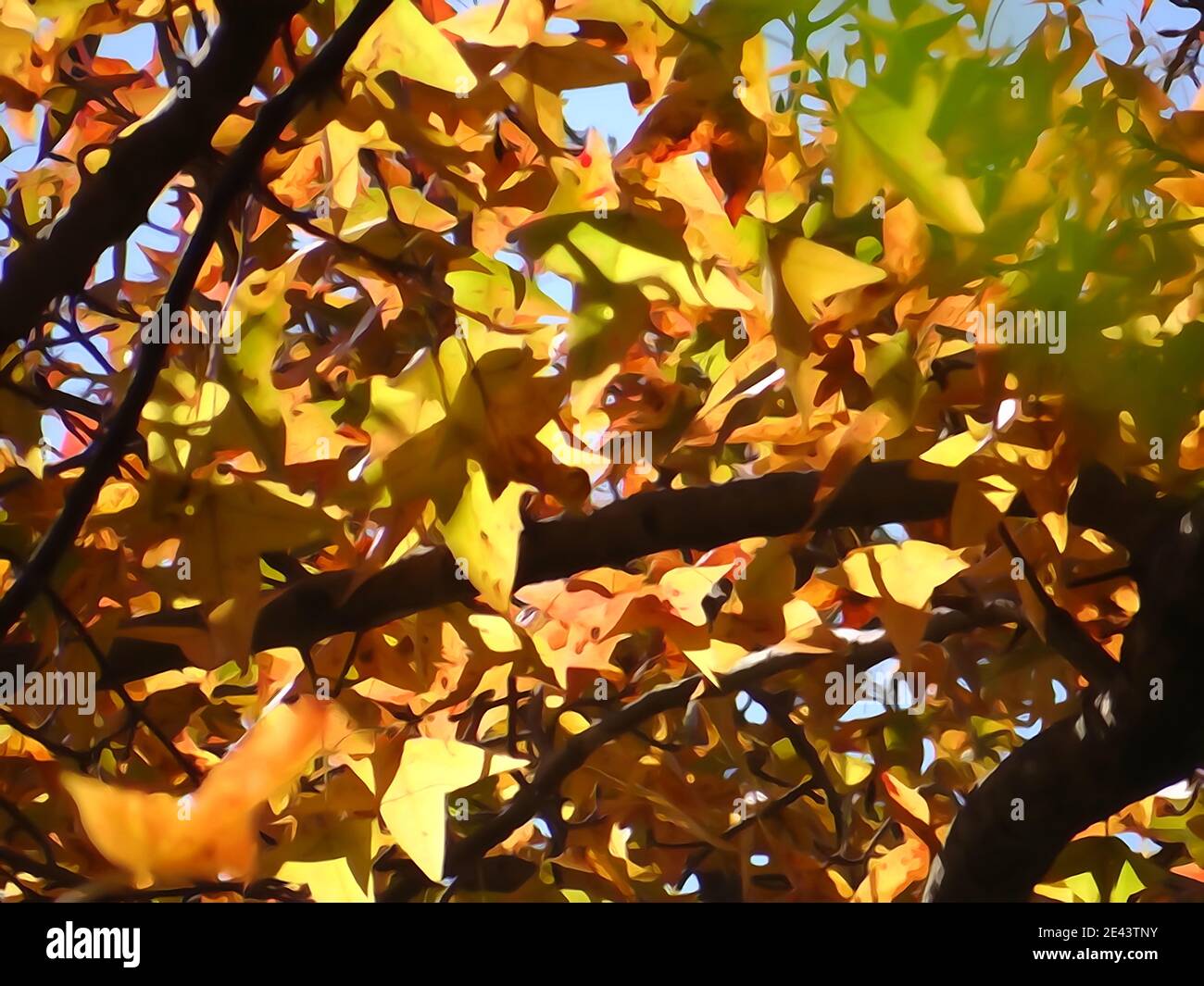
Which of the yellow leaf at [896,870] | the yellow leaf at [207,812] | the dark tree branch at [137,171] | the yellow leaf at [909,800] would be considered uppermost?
the dark tree branch at [137,171]

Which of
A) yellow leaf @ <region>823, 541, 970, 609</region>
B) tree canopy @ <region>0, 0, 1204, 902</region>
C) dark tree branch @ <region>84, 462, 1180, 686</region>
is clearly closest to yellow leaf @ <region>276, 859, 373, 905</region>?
tree canopy @ <region>0, 0, 1204, 902</region>

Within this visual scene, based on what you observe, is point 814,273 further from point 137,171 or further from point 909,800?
point 909,800

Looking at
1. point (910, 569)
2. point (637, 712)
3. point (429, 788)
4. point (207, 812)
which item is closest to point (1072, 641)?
point (910, 569)

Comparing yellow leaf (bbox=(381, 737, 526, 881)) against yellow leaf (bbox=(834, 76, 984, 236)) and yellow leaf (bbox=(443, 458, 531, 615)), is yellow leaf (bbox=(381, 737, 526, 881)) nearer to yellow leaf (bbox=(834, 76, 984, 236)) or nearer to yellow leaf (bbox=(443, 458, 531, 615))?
yellow leaf (bbox=(443, 458, 531, 615))

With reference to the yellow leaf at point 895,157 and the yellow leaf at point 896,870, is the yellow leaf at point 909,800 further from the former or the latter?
the yellow leaf at point 895,157

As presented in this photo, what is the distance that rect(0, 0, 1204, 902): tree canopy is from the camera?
1.37ft

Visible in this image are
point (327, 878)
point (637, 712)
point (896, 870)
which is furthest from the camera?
point (896, 870)

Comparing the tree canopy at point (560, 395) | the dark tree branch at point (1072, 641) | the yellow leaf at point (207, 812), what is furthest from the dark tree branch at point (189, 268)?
the dark tree branch at point (1072, 641)

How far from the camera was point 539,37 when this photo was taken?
0.43 metres

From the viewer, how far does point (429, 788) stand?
1.48ft

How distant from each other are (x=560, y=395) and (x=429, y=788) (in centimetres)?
19

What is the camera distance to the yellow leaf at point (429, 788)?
442mm

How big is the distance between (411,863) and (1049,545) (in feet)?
1.76

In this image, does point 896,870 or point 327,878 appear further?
point 896,870
